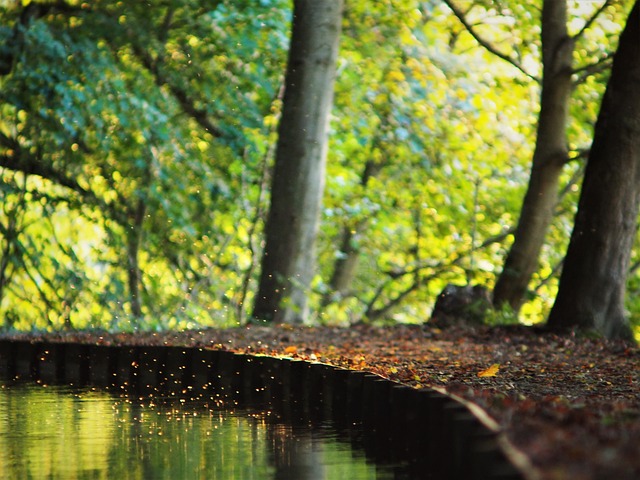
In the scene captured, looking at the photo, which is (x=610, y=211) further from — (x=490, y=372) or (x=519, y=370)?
(x=490, y=372)

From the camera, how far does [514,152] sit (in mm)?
20250

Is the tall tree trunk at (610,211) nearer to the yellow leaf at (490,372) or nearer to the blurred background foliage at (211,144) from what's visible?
the blurred background foliage at (211,144)

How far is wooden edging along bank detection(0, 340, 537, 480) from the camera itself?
441 centimetres

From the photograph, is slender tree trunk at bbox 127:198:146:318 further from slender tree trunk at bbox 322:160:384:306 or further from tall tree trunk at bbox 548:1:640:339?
tall tree trunk at bbox 548:1:640:339

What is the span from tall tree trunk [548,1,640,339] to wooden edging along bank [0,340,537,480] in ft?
13.9

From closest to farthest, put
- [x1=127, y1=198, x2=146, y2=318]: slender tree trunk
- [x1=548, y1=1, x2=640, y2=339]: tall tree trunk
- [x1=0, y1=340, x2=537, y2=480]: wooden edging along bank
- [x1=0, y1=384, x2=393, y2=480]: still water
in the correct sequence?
[x1=0, y1=340, x2=537, y2=480]: wooden edging along bank, [x1=0, y1=384, x2=393, y2=480]: still water, [x1=548, y1=1, x2=640, y2=339]: tall tree trunk, [x1=127, y1=198, x2=146, y2=318]: slender tree trunk

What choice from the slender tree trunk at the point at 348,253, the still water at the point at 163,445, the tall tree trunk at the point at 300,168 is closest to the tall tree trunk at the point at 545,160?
the tall tree trunk at the point at 300,168

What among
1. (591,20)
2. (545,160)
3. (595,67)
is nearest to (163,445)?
(545,160)

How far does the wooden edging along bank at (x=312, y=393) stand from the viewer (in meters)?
4.41

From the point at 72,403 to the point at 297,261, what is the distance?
5.25 meters

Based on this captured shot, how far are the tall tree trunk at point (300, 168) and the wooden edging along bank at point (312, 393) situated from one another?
10.8ft

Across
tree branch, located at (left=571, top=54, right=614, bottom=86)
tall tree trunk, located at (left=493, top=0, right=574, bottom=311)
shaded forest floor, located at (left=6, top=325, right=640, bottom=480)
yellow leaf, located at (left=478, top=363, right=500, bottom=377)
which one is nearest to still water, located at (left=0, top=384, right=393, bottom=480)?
shaded forest floor, located at (left=6, top=325, right=640, bottom=480)

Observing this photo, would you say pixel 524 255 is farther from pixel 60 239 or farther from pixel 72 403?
pixel 72 403

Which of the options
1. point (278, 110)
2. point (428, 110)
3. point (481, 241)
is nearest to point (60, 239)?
point (278, 110)
